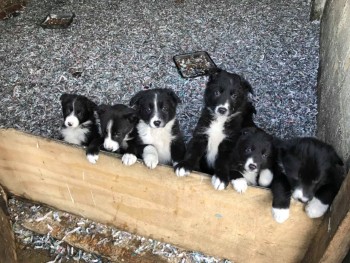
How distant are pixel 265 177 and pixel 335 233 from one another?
2.28ft

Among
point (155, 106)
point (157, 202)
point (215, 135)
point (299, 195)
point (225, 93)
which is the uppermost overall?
point (225, 93)

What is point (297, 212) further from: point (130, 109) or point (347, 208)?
point (130, 109)

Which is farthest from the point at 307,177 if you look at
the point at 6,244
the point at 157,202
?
the point at 6,244

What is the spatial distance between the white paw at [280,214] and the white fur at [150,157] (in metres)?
0.91

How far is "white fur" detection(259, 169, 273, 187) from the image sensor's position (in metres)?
2.88

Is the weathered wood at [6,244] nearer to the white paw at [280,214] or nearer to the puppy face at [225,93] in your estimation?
the puppy face at [225,93]

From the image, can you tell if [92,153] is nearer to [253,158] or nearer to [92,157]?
[92,157]

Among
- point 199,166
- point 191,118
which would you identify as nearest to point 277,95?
point 191,118

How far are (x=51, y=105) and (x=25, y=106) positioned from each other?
0.32 m

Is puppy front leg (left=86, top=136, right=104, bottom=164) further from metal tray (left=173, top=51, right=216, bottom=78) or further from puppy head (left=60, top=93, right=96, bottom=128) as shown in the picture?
metal tray (left=173, top=51, right=216, bottom=78)

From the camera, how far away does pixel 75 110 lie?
3.40m

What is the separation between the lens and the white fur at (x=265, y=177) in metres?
2.88

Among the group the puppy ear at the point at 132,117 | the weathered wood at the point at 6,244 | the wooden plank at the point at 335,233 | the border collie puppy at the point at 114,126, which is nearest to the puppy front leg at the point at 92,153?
the border collie puppy at the point at 114,126

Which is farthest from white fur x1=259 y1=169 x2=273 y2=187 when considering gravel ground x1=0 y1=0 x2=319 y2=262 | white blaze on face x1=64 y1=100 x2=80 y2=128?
white blaze on face x1=64 y1=100 x2=80 y2=128
